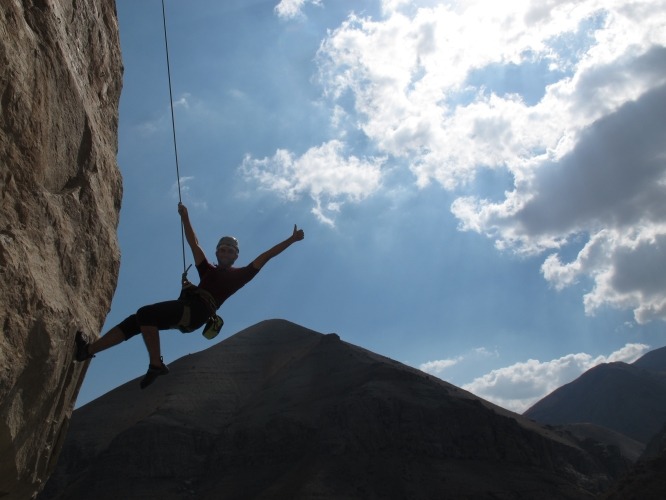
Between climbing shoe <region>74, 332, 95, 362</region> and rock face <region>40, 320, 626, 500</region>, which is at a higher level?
rock face <region>40, 320, 626, 500</region>

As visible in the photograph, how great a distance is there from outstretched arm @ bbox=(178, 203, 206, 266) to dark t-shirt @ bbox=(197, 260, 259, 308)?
0.28 feet

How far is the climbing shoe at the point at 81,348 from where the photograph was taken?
6382 mm

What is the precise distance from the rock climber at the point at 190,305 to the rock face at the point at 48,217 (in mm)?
257

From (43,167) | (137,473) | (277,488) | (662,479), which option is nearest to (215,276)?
(43,167)

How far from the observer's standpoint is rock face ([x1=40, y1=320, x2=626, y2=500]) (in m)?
72.1

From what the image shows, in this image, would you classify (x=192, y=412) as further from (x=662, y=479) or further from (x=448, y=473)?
(x=662, y=479)

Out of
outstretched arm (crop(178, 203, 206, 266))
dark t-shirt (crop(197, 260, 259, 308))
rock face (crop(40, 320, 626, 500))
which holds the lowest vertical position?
dark t-shirt (crop(197, 260, 259, 308))

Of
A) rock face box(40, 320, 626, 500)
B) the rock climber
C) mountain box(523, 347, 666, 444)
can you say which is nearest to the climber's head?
the rock climber

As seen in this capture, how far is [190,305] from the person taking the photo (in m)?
7.36

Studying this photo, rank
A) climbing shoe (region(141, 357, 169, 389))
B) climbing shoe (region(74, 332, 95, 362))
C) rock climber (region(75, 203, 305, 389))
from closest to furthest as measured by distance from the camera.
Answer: climbing shoe (region(74, 332, 95, 362)) < rock climber (region(75, 203, 305, 389)) < climbing shoe (region(141, 357, 169, 389))

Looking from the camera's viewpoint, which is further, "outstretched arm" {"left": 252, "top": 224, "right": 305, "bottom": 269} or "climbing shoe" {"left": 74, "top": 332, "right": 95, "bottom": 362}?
"outstretched arm" {"left": 252, "top": 224, "right": 305, "bottom": 269}

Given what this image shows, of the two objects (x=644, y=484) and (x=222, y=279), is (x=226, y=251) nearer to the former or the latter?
(x=222, y=279)

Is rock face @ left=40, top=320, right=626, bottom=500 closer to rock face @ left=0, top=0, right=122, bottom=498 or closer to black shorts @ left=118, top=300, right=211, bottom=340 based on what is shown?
black shorts @ left=118, top=300, right=211, bottom=340

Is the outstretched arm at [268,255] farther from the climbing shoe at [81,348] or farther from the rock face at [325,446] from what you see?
the rock face at [325,446]
